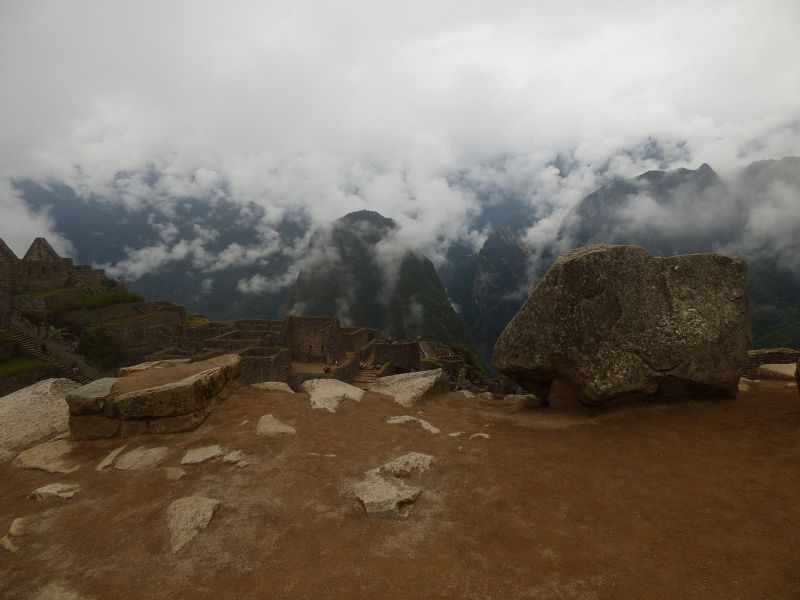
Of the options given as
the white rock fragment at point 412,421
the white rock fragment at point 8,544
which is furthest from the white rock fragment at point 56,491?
the white rock fragment at point 412,421

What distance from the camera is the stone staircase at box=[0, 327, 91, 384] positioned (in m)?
32.2

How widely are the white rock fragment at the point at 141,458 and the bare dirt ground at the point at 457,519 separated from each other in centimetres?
18

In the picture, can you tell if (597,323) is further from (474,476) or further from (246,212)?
(246,212)

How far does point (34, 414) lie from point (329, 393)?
248 inches

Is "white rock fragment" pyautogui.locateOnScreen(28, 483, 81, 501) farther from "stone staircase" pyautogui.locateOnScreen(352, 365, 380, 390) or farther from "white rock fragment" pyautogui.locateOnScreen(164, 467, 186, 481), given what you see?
"stone staircase" pyautogui.locateOnScreen(352, 365, 380, 390)

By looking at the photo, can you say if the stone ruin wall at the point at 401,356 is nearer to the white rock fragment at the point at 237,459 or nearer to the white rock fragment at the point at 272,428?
the white rock fragment at the point at 272,428

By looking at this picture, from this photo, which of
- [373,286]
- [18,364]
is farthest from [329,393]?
[373,286]

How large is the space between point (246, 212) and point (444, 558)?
161 metres

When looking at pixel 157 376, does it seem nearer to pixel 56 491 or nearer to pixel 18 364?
pixel 56 491

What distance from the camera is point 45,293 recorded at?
131ft

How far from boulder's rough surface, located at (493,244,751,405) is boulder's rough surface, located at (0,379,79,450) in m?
9.90

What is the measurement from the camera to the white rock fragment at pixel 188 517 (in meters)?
4.79

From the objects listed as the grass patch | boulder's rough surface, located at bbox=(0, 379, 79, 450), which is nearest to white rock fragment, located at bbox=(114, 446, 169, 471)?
boulder's rough surface, located at bbox=(0, 379, 79, 450)

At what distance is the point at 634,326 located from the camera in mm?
8914
